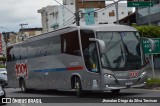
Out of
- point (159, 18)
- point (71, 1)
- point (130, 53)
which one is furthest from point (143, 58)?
point (71, 1)

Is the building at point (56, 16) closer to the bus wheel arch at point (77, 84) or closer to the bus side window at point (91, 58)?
the bus wheel arch at point (77, 84)

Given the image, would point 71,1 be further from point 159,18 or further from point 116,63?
point 116,63

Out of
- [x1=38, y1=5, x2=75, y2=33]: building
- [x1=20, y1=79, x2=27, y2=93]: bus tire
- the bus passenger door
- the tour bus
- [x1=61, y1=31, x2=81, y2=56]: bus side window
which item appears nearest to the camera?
the tour bus

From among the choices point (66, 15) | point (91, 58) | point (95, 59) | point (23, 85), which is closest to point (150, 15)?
point (23, 85)

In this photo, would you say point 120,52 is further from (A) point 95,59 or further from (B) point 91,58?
(B) point 91,58

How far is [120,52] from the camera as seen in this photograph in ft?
62.0

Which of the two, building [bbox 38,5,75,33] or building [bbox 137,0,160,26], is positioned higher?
building [bbox 38,5,75,33]

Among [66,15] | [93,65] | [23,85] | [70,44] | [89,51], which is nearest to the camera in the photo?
[93,65]

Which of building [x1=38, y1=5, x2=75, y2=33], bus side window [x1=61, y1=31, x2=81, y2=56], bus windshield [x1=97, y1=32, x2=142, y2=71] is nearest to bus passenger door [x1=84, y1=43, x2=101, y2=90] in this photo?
bus windshield [x1=97, y1=32, x2=142, y2=71]

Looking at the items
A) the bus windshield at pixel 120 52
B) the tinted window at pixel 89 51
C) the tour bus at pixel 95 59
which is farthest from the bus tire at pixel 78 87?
the bus windshield at pixel 120 52

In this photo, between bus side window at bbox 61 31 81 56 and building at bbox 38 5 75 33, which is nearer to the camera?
bus side window at bbox 61 31 81 56

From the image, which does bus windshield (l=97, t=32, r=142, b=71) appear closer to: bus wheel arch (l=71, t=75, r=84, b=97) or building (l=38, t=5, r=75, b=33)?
bus wheel arch (l=71, t=75, r=84, b=97)

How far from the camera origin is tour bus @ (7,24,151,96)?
18656 millimetres

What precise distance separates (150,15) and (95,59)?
30691 mm
